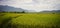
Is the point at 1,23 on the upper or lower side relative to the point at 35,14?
lower

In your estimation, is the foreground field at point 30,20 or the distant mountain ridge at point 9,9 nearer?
the foreground field at point 30,20

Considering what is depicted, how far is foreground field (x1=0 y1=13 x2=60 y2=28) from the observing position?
1.68 metres

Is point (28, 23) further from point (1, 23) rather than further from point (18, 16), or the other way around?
point (1, 23)

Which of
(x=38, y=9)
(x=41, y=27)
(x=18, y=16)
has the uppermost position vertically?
(x=38, y=9)

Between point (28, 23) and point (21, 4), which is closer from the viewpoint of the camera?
point (28, 23)

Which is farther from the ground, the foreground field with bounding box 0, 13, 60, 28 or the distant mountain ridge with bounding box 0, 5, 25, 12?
the distant mountain ridge with bounding box 0, 5, 25, 12

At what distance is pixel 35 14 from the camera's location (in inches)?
70.0

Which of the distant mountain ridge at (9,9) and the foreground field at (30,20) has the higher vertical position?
the distant mountain ridge at (9,9)

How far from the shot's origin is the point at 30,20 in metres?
1.74

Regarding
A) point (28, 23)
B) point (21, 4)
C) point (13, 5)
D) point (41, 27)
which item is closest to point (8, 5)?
point (13, 5)

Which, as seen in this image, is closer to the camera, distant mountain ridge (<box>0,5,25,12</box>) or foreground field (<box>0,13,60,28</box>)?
foreground field (<box>0,13,60,28</box>)

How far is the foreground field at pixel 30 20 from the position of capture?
5.51 feet

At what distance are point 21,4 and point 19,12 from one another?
153mm

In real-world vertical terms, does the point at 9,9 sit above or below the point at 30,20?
above
